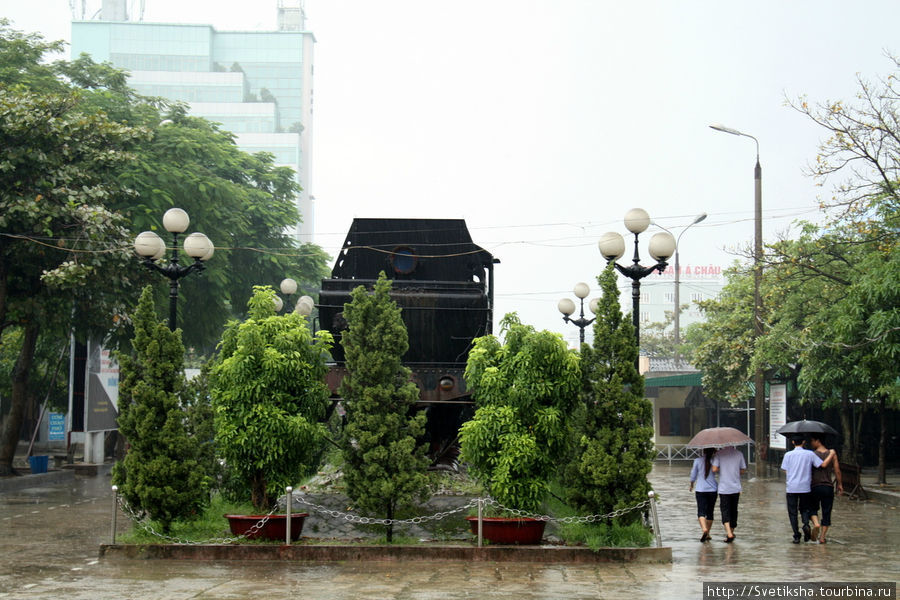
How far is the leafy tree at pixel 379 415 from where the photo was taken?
13414mm

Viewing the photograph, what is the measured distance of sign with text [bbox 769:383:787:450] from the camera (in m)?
27.5

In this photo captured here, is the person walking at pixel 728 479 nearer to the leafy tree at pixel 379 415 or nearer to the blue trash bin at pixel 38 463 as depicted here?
the leafy tree at pixel 379 415

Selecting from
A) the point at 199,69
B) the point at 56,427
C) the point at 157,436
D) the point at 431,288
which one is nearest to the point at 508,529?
the point at 157,436

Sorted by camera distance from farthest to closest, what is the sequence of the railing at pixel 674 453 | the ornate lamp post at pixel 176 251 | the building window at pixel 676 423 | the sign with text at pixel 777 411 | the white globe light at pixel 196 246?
1. the building window at pixel 676 423
2. the railing at pixel 674 453
3. the sign with text at pixel 777 411
4. the white globe light at pixel 196 246
5. the ornate lamp post at pixel 176 251

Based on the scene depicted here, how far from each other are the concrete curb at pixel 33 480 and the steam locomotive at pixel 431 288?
490 inches

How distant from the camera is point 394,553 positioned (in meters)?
13.1

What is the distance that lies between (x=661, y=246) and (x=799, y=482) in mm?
4226

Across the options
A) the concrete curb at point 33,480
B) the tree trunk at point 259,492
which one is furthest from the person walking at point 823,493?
the concrete curb at point 33,480

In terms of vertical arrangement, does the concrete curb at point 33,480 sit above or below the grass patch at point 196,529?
below

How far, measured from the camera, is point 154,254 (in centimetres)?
1644

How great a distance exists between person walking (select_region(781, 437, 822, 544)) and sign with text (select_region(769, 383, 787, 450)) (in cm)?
1286

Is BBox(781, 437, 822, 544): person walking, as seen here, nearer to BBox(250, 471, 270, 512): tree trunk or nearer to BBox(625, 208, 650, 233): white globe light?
BBox(625, 208, 650, 233): white globe light

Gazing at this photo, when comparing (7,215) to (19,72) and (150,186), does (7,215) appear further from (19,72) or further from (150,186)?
(19,72)

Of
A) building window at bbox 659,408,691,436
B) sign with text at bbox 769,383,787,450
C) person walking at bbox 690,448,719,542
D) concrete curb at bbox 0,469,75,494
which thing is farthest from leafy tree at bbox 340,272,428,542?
building window at bbox 659,408,691,436
